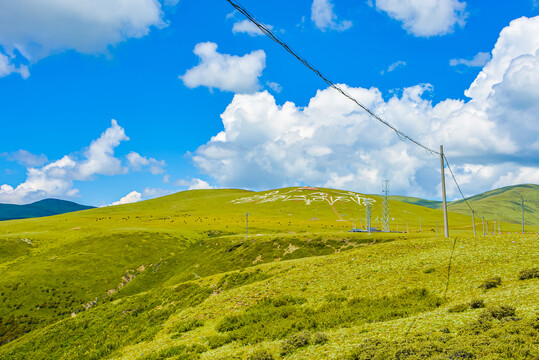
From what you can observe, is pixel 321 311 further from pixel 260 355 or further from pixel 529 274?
pixel 529 274

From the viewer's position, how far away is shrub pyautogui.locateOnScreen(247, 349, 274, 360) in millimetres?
18812

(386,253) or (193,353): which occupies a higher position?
(386,253)

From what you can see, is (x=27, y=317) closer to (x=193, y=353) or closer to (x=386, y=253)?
(x=193, y=353)

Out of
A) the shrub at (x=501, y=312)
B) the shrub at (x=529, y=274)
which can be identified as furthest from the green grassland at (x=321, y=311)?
the shrub at (x=529, y=274)

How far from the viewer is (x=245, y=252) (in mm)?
80125

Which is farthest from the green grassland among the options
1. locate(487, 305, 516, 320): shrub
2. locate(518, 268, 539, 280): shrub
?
locate(518, 268, 539, 280): shrub

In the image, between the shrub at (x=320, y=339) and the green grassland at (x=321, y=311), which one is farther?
the shrub at (x=320, y=339)

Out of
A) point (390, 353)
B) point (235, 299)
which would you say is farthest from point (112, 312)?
point (390, 353)

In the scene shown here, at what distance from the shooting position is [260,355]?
751 inches

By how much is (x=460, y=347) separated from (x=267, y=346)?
1170cm

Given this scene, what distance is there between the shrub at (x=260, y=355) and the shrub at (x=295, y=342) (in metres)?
0.96

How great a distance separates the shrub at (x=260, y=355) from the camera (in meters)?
18.8

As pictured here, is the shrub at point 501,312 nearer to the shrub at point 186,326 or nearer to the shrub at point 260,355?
the shrub at point 260,355

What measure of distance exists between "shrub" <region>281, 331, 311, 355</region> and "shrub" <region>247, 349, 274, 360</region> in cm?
96
